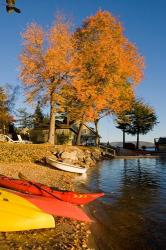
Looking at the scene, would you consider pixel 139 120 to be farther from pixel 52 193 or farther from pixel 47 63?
pixel 52 193

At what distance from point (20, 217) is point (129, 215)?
22.7 ft

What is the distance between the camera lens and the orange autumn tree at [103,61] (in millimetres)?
44397

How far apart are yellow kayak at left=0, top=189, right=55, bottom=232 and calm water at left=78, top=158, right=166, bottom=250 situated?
2.28 m

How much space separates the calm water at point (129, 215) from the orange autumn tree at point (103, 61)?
16.7 meters

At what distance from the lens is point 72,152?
4069 cm

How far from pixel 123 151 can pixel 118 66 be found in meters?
29.3

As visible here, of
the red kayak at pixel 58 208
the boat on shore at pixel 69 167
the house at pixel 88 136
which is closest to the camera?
the red kayak at pixel 58 208

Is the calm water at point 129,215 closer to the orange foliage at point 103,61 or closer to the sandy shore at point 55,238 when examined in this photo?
the sandy shore at point 55,238

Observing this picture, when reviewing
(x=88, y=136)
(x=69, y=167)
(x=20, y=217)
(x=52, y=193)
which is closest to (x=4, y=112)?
(x=88, y=136)

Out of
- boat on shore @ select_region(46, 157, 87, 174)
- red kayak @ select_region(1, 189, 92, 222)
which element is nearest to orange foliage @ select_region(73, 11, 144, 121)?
boat on shore @ select_region(46, 157, 87, 174)

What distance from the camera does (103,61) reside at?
44562 millimetres

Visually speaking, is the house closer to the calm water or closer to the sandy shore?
the calm water

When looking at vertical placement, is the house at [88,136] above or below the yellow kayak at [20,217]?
above

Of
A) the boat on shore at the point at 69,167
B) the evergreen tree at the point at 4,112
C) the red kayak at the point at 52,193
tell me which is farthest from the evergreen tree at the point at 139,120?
the red kayak at the point at 52,193
